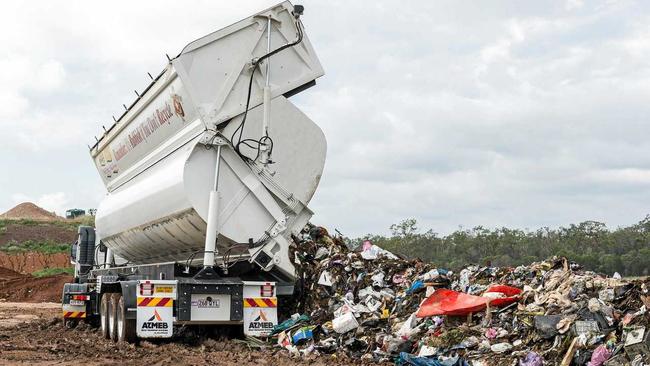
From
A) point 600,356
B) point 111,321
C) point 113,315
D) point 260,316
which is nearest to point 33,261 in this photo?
point 111,321

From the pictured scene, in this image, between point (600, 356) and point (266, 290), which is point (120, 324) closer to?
point (266, 290)

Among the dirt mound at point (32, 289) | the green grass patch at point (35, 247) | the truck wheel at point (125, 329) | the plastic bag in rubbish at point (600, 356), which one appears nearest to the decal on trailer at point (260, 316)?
the truck wheel at point (125, 329)

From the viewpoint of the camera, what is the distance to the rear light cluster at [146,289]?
9.78 m

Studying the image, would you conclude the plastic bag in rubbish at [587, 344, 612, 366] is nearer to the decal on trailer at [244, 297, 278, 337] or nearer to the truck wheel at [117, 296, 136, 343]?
the decal on trailer at [244, 297, 278, 337]

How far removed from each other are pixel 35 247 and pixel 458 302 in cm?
4965

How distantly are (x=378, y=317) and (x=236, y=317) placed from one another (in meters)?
1.83

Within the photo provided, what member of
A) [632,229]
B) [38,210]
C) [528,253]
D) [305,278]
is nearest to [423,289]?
[305,278]

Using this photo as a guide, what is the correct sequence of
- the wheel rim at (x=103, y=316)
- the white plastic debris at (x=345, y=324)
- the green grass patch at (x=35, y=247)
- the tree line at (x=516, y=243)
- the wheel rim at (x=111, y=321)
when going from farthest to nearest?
the green grass patch at (x=35, y=247) → the tree line at (x=516, y=243) → the wheel rim at (x=103, y=316) → the wheel rim at (x=111, y=321) → the white plastic debris at (x=345, y=324)

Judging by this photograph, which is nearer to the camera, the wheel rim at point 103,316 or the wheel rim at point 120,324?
the wheel rim at point 120,324

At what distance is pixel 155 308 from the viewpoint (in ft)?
32.1

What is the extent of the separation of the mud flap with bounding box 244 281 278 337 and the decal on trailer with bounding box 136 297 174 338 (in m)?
0.99

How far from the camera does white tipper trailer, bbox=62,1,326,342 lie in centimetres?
986

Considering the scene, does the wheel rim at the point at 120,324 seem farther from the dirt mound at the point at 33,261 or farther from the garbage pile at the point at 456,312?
the dirt mound at the point at 33,261

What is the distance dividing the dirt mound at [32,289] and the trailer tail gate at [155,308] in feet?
64.3
